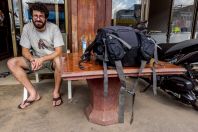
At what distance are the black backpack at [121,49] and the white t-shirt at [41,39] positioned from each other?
0.81 metres

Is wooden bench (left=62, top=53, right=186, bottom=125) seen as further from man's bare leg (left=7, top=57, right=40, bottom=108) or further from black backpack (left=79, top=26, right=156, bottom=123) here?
man's bare leg (left=7, top=57, right=40, bottom=108)

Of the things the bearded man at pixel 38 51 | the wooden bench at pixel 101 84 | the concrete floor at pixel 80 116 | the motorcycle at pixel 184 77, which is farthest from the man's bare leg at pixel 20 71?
the motorcycle at pixel 184 77

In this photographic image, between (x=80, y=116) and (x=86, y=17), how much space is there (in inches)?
62.7

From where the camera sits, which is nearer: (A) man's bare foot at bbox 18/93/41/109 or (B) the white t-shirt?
(A) man's bare foot at bbox 18/93/41/109

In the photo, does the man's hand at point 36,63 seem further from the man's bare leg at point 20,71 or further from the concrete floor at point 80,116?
the concrete floor at point 80,116

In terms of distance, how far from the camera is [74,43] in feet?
9.51

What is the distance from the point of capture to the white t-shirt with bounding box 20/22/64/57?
7.14ft

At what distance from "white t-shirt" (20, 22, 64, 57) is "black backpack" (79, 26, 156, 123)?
81cm

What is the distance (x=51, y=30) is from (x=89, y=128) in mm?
1248

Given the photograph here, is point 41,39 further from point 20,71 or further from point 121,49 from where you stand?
point 121,49

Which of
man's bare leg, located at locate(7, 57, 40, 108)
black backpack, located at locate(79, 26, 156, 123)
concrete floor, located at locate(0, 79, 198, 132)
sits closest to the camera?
black backpack, located at locate(79, 26, 156, 123)

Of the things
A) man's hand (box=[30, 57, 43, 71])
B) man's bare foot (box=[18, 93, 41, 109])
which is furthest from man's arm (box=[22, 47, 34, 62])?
man's bare foot (box=[18, 93, 41, 109])

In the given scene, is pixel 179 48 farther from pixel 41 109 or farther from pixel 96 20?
pixel 41 109

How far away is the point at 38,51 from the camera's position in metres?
2.25
